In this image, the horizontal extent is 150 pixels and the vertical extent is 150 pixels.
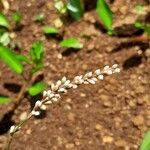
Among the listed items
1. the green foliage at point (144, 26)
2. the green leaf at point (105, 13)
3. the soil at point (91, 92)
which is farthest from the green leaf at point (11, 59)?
the green foliage at point (144, 26)

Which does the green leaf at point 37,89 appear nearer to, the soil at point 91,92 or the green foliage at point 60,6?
the soil at point 91,92

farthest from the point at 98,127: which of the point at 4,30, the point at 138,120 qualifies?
the point at 4,30

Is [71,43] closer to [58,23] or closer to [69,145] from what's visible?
Result: [58,23]

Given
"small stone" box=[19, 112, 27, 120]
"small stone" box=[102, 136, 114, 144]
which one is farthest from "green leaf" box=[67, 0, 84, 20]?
"small stone" box=[102, 136, 114, 144]

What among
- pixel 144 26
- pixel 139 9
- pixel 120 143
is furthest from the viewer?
pixel 139 9

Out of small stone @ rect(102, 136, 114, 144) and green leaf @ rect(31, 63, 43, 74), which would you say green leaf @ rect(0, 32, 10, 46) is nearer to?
green leaf @ rect(31, 63, 43, 74)

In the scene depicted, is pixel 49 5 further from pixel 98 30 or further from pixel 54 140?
pixel 54 140
